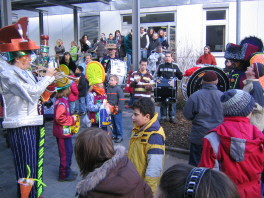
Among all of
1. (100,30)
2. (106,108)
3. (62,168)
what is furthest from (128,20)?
(62,168)

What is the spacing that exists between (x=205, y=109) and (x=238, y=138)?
1921 mm

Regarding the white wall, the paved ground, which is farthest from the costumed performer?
the white wall

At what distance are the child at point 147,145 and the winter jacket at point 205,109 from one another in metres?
1.16

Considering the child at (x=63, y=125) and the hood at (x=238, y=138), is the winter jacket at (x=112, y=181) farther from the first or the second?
the child at (x=63, y=125)

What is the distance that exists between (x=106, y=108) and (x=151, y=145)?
10.7 ft

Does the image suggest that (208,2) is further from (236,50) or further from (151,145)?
(151,145)

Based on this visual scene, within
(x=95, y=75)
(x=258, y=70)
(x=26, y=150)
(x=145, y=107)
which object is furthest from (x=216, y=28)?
(x=26, y=150)

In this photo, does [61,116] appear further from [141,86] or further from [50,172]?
[141,86]

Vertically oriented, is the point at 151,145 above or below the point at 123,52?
below

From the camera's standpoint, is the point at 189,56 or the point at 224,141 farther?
the point at 189,56

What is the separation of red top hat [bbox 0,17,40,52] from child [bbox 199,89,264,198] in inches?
96.1

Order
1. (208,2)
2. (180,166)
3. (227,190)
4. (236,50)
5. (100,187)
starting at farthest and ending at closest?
1. (208,2)
2. (236,50)
3. (100,187)
4. (180,166)
5. (227,190)

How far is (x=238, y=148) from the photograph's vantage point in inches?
94.8

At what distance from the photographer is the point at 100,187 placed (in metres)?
1.92
